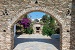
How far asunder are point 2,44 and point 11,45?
0.50 m

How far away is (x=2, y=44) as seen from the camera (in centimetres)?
853

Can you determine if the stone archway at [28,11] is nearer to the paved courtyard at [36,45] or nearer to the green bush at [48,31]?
the paved courtyard at [36,45]

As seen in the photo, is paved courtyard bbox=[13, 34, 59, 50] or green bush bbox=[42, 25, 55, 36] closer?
paved courtyard bbox=[13, 34, 59, 50]

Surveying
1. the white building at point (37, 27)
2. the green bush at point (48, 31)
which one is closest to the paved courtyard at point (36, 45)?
the green bush at point (48, 31)

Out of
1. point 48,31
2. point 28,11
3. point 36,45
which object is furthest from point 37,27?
point 28,11

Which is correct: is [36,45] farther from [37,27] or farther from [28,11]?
[37,27]

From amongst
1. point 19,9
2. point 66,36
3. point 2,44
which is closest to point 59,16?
point 66,36

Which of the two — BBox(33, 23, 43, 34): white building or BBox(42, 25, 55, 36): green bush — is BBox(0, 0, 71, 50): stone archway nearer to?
BBox(42, 25, 55, 36): green bush

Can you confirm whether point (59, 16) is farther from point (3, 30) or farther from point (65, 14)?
point (3, 30)

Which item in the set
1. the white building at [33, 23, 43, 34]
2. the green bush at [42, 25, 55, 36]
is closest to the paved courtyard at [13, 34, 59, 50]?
the green bush at [42, 25, 55, 36]

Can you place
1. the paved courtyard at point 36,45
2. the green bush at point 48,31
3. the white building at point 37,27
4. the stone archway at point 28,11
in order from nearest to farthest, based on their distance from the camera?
the stone archway at point 28,11
the paved courtyard at point 36,45
the green bush at point 48,31
the white building at point 37,27

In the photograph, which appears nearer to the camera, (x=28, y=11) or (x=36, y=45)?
(x=28, y=11)

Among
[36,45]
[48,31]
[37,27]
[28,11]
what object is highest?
[28,11]

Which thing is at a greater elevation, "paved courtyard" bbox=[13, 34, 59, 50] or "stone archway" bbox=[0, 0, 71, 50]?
"stone archway" bbox=[0, 0, 71, 50]
